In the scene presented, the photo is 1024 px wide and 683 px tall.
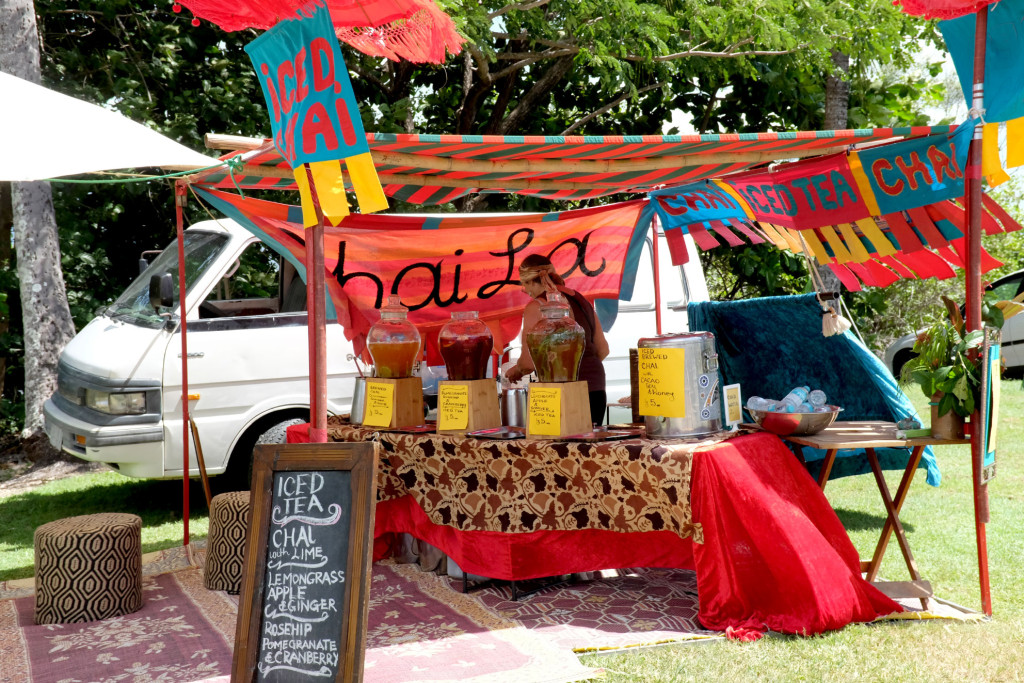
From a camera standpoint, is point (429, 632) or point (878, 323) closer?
point (429, 632)

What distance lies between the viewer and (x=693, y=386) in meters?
3.49

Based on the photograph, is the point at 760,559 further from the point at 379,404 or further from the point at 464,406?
the point at 379,404

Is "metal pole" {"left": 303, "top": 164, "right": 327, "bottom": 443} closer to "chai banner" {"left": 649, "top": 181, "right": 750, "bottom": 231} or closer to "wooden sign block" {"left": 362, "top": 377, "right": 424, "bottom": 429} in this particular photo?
"wooden sign block" {"left": 362, "top": 377, "right": 424, "bottom": 429}

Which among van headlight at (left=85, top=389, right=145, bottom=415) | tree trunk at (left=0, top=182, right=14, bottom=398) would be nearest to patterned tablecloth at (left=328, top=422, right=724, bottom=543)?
van headlight at (left=85, top=389, right=145, bottom=415)

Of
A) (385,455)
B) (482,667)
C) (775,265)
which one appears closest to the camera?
(482,667)

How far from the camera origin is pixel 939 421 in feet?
11.5

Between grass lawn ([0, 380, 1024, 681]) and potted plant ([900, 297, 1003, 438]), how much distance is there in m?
0.80

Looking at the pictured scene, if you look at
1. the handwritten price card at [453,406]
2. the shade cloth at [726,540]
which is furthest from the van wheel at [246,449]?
the shade cloth at [726,540]

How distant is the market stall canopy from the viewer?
2.74m

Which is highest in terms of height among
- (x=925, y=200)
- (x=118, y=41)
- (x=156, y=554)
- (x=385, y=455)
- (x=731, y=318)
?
(x=118, y=41)

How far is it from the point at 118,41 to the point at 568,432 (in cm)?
789

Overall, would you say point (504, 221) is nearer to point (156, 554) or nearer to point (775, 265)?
point (156, 554)

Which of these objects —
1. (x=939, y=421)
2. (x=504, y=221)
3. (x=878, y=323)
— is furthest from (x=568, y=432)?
(x=878, y=323)

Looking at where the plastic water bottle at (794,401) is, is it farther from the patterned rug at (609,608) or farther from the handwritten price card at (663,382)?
the patterned rug at (609,608)
